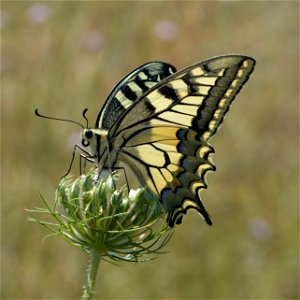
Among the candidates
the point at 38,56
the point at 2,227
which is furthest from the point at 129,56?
the point at 2,227

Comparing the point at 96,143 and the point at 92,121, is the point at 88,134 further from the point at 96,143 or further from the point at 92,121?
the point at 92,121

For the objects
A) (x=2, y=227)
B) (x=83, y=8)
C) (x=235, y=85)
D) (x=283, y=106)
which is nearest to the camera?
(x=235, y=85)

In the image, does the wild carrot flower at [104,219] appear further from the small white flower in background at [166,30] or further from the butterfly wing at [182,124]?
the small white flower in background at [166,30]

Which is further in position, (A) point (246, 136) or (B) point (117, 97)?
(A) point (246, 136)

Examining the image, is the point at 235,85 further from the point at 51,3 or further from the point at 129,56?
the point at 51,3

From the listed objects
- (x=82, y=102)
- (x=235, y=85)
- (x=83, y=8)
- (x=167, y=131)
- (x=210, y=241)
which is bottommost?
(x=210, y=241)

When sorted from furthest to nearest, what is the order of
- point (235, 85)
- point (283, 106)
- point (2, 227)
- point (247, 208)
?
1. point (283, 106)
2. point (247, 208)
3. point (2, 227)
4. point (235, 85)

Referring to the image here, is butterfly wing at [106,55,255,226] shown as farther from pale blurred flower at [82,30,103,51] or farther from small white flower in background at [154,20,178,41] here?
small white flower in background at [154,20,178,41]

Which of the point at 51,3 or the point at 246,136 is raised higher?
the point at 51,3
